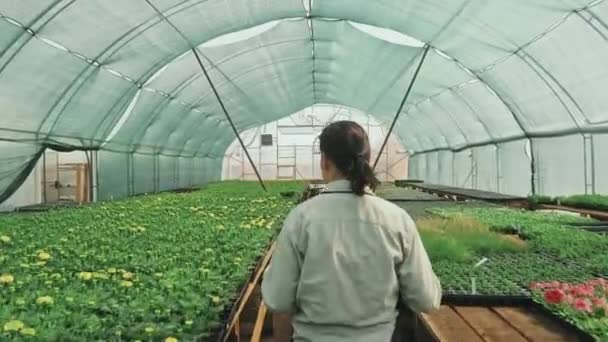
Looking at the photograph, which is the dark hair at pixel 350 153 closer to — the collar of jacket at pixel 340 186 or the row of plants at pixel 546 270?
the collar of jacket at pixel 340 186

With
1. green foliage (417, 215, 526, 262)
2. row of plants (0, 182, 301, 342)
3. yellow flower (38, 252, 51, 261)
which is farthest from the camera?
green foliage (417, 215, 526, 262)

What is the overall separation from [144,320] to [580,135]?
11.2m

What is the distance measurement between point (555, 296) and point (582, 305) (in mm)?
324

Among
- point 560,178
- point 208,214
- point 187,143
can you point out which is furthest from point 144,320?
point 187,143

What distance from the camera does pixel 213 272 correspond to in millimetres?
4293

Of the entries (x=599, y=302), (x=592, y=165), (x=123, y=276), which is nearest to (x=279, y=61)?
(x=592, y=165)

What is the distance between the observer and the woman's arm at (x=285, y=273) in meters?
2.41

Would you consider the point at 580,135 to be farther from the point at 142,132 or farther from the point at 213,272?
the point at 142,132

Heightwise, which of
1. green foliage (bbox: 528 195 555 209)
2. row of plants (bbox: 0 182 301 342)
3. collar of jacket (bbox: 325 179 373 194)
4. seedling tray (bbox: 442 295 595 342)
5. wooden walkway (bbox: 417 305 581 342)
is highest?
collar of jacket (bbox: 325 179 373 194)

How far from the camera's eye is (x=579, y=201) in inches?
437

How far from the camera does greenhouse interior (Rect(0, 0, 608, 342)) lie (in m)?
3.79

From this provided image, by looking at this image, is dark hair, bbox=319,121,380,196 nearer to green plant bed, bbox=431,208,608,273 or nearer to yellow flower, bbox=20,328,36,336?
yellow flower, bbox=20,328,36,336

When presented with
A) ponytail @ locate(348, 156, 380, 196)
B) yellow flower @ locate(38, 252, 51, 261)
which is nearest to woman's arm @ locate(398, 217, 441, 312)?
ponytail @ locate(348, 156, 380, 196)

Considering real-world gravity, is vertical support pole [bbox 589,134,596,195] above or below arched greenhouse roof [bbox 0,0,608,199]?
below
